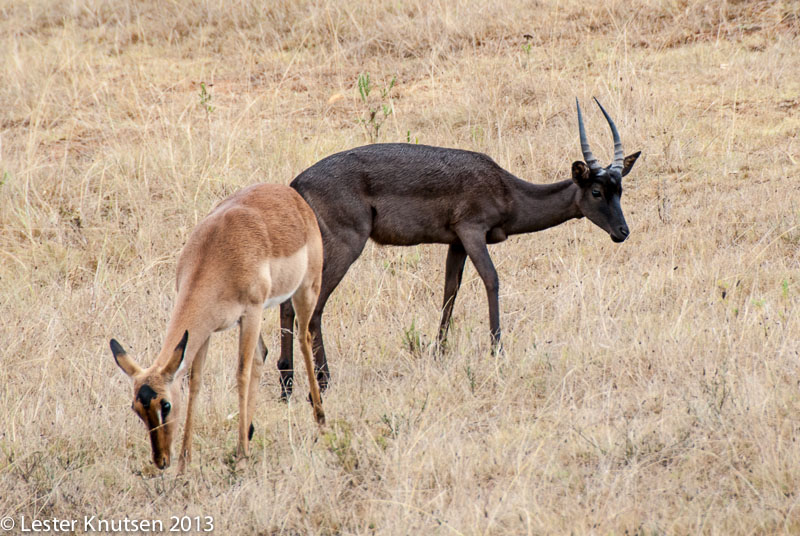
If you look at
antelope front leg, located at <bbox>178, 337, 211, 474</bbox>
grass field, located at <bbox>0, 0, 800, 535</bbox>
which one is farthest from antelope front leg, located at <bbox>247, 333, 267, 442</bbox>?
antelope front leg, located at <bbox>178, 337, 211, 474</bbox>

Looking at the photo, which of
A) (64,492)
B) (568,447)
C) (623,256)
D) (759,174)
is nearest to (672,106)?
(759,174)

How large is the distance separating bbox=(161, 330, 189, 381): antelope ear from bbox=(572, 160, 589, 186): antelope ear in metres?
3.29

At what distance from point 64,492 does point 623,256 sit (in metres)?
4.78

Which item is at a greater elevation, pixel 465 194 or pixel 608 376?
pixel 465 194

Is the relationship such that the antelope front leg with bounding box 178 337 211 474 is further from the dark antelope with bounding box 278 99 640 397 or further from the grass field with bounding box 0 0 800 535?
the dark antelope with bounding box 278 99 640 397

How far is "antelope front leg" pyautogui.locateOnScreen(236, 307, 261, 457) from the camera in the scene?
15.6 ft

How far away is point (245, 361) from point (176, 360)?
0.70 metres

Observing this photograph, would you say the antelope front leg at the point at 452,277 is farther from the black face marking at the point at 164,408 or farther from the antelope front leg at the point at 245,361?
the black face marking at the point at 164,408

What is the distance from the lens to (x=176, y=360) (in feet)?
13.7

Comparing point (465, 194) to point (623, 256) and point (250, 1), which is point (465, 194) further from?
point (250, 1)

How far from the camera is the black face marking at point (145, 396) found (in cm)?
411

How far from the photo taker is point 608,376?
557 cm

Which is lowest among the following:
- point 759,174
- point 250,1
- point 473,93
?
point 759,174

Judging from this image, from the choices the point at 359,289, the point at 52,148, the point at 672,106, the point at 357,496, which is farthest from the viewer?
the point at 52,148
